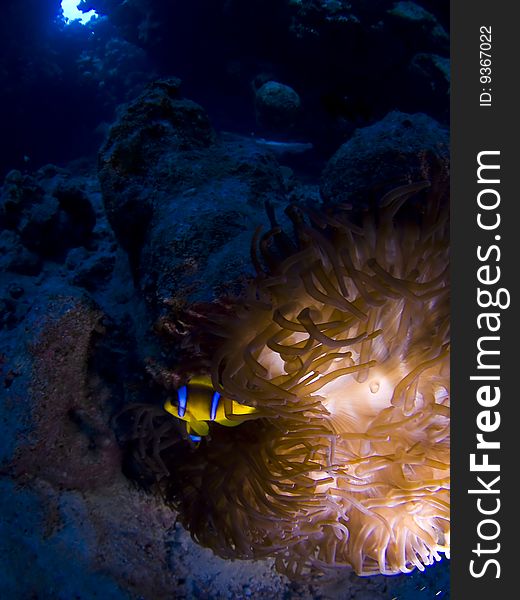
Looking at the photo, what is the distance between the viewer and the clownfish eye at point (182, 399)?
6.91 feet

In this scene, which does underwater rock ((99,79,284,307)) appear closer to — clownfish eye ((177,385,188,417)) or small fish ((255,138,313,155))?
clownfish eye ((177,385,188,417))

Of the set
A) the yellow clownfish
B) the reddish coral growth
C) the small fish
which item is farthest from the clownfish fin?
the small fish

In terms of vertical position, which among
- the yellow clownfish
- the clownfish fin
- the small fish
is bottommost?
the yellow clownfish

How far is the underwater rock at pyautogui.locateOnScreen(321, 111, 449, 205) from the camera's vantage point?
3.16 meters

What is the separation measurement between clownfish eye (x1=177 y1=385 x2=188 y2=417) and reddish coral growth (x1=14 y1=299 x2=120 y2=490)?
3.05ft

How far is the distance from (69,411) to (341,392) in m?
1.57

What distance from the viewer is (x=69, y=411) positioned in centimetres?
280

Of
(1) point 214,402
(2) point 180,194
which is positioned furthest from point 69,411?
(2) point 180,194

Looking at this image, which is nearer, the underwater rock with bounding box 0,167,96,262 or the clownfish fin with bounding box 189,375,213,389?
the clownfish fin with bounding box 189,375,213,389

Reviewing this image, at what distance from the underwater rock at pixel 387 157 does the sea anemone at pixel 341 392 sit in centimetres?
78

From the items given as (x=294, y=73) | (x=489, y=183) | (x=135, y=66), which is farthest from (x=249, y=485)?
(x=135, y=66)

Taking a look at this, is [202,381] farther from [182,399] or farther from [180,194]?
[180,194]

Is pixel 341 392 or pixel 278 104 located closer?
pixel 341 392

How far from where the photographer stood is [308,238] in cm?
231
